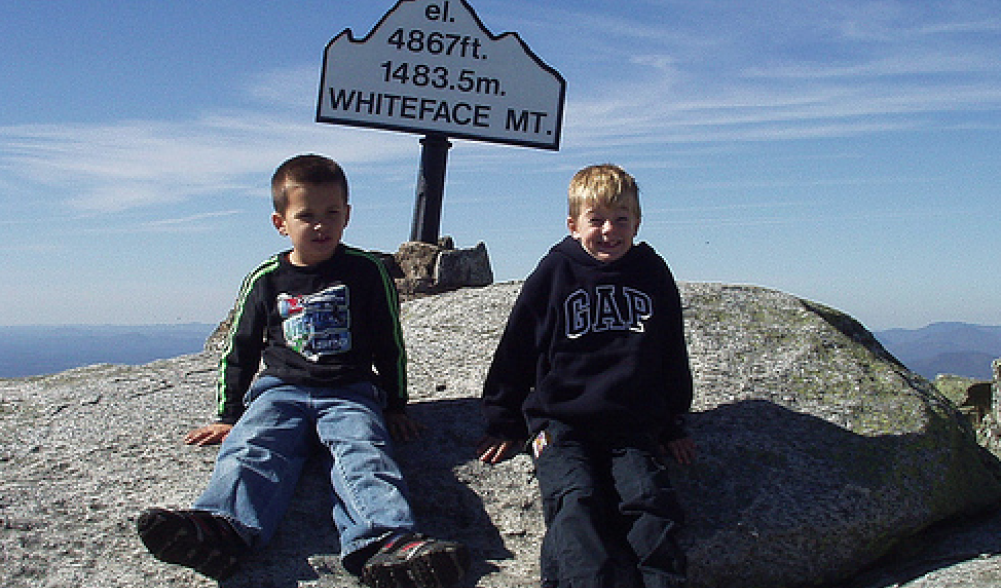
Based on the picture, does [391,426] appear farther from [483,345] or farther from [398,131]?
[398,131]

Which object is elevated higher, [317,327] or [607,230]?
[607,230]

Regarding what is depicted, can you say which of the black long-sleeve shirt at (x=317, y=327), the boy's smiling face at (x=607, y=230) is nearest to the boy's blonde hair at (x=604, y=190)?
the boy's smiling face at (x=607, y=230)

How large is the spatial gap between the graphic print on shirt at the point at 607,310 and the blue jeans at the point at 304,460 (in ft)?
3.27

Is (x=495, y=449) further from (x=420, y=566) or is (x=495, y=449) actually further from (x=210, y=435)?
(x=210, y=435)

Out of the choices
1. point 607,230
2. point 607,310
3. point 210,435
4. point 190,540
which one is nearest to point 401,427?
point 210,435

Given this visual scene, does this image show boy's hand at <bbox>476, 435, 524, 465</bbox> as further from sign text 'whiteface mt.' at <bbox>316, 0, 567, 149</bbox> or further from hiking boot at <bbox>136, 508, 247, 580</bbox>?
sign text 'whiteface mt.' at <bbox>316, 0, 567, 149</bbox>

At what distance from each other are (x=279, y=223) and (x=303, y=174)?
30cm

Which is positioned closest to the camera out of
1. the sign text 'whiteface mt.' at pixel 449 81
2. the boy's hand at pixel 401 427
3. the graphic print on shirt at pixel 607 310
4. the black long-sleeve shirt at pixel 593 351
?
the black long-sleeve shirt at pixel 593 351

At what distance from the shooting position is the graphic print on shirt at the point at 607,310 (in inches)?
150

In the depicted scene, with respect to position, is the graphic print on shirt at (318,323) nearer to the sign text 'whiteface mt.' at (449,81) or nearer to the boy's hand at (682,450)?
the boy's hand at (682,450)

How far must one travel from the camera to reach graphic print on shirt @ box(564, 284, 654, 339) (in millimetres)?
3803

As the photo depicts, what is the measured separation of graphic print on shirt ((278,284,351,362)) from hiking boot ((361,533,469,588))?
3.85 feet

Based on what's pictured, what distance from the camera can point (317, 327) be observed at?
3.98 metres

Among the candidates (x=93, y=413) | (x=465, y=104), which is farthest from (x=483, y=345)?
(x=465, y=104)
